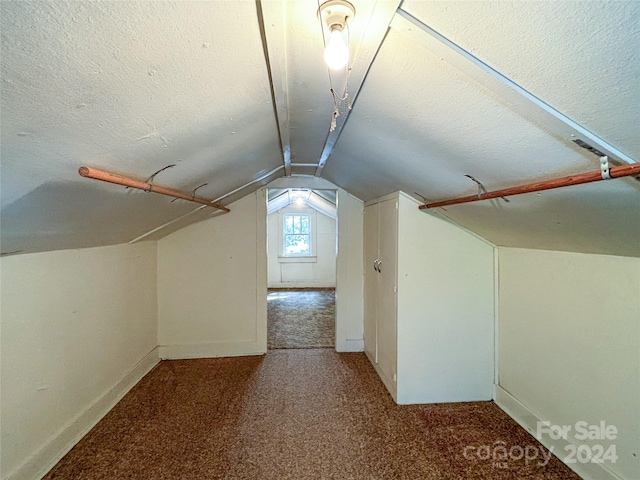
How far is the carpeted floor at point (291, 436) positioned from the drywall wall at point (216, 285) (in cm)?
53

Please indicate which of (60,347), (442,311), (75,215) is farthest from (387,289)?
→ (60,347)

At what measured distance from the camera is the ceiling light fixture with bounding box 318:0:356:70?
77cm

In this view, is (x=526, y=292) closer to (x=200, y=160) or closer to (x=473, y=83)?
(x=473, y=83)

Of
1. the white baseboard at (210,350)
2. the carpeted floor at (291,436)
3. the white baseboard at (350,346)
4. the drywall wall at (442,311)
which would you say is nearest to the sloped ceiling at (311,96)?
the drywall wall at (442,311)

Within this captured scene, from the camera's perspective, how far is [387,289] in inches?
105

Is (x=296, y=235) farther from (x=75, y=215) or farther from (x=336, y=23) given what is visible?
(x=336, y=23)

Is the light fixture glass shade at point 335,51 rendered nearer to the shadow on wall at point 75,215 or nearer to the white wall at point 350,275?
the shadow on wall at point 75,215

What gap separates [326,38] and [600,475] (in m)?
2.33

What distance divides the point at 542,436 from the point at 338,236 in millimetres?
2310

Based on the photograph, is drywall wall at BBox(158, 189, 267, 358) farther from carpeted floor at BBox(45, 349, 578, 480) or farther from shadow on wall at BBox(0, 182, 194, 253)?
shadow on wall at BBox(0, 182, 194, 253)

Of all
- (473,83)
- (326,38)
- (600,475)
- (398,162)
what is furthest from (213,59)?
(600,475)

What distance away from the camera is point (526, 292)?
2.13m

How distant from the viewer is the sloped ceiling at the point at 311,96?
2.09ft

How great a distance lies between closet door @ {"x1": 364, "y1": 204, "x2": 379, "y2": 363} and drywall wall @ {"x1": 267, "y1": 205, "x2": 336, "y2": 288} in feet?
13.4
